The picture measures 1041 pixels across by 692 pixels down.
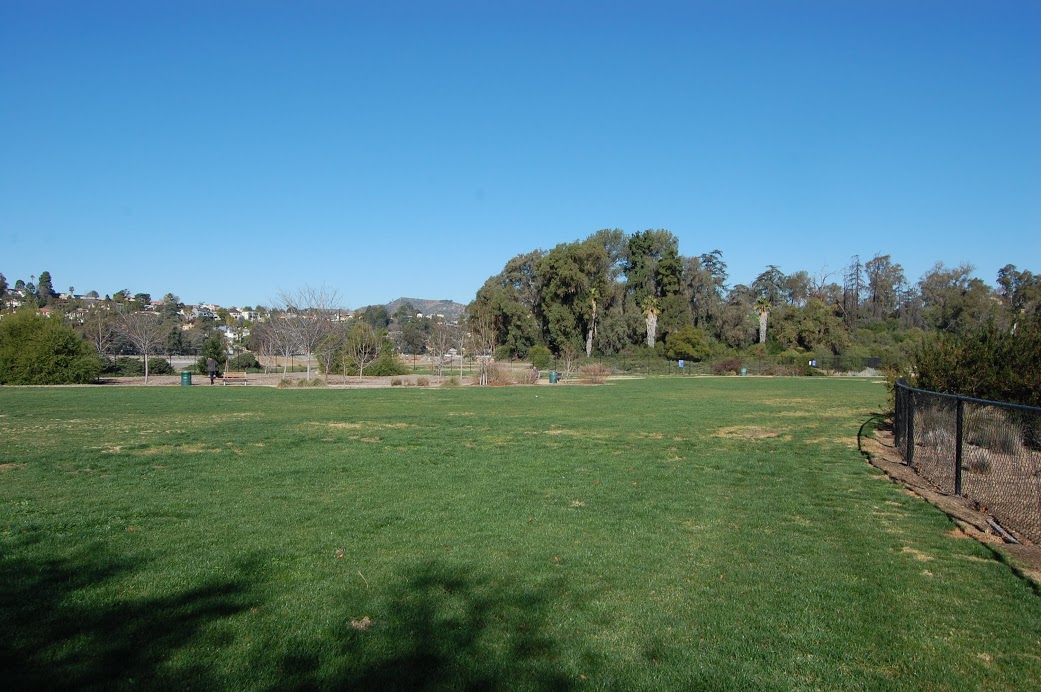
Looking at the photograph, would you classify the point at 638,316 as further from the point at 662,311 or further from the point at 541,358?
the point at 541,358

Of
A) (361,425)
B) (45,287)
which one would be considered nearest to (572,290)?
(361,425)

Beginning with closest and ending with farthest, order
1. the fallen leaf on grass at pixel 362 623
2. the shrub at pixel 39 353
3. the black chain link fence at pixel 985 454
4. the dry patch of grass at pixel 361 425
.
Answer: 1. the fallen leaf on grass at pixel 362 623
2. the black chain link fence at pixel 985 454
3. the dry patch of grass at pixel 361 425
4. the shrub at pixel 39 353

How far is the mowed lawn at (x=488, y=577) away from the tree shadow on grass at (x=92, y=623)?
0.06ft

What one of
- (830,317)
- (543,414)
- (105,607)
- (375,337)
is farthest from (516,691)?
(830,317)

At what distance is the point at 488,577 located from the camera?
5.53 m

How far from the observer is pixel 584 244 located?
7075 centimetres

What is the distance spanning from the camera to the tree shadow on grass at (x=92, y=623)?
11.9 ft

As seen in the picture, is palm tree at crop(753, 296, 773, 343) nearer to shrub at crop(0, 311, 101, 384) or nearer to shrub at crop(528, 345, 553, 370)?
shrub at crop(528, 345, 553, 370)

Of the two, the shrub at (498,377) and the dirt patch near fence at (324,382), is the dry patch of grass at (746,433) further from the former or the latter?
the shrub at (498,377)

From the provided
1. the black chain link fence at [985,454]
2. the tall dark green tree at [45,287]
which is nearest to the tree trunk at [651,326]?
the black chain link fence at [985,454]

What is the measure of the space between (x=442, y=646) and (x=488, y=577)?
1378 mm

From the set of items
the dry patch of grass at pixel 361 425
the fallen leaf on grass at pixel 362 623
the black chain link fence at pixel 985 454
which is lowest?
the dry patch of grass at pixel 361 425

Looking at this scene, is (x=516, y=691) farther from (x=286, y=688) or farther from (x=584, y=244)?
(x=584, y=244)

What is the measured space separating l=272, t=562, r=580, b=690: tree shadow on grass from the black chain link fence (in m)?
5.56
